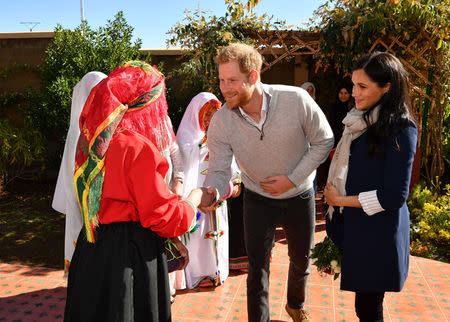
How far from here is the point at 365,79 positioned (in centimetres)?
207

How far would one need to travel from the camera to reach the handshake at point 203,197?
2.26 m

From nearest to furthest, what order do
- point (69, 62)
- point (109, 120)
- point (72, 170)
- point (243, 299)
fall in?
point (109, 120), point (72, 170), point (243, 299), point (69, 62)

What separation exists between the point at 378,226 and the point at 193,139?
2.02 metres

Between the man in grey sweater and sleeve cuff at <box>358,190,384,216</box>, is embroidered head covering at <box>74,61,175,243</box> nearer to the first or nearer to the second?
the man in grey sweater

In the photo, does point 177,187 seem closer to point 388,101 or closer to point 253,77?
point 253,77

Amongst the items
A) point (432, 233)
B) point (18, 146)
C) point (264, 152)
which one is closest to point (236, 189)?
point (264, 152)

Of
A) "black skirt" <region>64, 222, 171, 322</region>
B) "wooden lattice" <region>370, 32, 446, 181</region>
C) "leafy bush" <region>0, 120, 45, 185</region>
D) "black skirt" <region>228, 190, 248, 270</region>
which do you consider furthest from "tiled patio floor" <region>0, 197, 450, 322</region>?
"leafy bush" <region>0, 120, 45, 185</region>

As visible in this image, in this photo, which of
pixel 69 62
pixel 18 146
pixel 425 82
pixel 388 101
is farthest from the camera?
pixel 18 146

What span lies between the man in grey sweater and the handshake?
0.05 metres

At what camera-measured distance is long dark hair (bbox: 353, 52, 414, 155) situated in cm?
199

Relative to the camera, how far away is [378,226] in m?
2.11

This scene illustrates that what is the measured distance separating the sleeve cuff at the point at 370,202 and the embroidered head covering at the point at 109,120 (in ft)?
3.71

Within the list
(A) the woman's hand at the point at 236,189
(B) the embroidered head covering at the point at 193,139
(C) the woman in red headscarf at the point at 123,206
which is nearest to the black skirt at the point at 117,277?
(C) the woman in red headscarf at the point at 123,206

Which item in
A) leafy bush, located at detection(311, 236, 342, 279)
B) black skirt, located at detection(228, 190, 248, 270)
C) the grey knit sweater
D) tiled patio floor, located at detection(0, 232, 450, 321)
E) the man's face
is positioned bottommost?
tiled patio floor, located at detection(0, 232, 450, 321)
